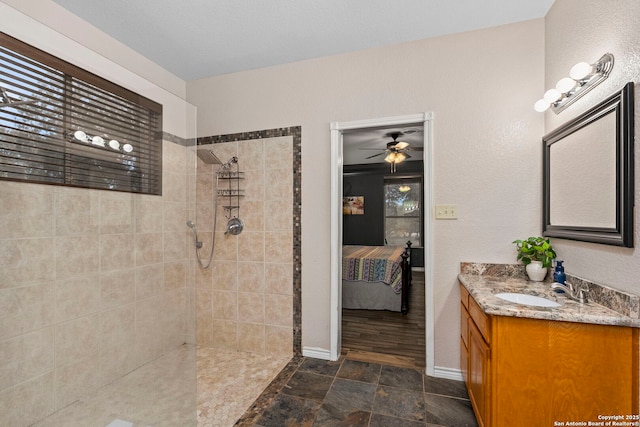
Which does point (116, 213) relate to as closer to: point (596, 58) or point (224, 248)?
point (224, 248)

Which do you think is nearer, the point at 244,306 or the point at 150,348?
the point at 150,348

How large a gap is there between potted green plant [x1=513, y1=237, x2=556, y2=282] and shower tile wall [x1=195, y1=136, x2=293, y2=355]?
1.77m

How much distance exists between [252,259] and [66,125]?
1.69m

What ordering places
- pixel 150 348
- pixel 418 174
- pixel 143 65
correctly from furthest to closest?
1. pixel 418 174
2. pixel 143 65
3. pixel 150 348

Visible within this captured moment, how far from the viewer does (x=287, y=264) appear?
263cm

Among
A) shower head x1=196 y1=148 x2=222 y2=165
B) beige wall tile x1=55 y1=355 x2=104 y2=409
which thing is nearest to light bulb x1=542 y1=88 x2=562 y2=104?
shower head x1=196 y1=148 x2=222 y2=165

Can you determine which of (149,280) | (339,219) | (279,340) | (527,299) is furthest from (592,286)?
(149,280)

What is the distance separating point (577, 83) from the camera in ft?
5.36

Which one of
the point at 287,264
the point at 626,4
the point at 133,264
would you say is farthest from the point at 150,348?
the point at 626,4

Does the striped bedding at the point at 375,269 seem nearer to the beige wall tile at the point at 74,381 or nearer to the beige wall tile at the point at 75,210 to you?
the beige wall tile at the point at 74,381

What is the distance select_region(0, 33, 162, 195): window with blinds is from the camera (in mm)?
1232

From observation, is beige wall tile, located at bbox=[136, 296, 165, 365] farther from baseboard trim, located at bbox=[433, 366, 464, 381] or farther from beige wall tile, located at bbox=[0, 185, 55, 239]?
baseboard trim, located at bbox=[433, 366, 464, 381]

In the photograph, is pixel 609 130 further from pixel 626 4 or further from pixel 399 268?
pixel 399 268

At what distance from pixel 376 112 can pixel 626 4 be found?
1434 millimetres
